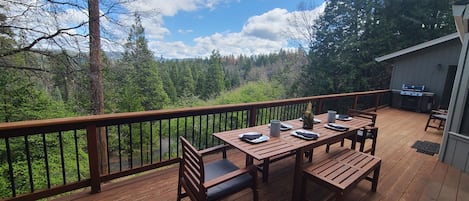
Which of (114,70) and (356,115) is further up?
(114,70)

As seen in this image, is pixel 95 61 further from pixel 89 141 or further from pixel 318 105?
pixel 318 105

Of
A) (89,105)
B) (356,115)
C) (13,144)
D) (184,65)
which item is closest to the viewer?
(356,115)

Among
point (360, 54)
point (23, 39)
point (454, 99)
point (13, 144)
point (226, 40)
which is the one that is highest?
point (226, 40)

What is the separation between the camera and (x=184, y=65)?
24062 mm

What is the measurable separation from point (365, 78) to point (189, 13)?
12.1m

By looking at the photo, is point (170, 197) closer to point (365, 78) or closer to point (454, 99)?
point (454, 99)

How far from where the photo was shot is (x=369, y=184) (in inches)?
98.3

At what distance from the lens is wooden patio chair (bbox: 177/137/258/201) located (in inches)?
58.7

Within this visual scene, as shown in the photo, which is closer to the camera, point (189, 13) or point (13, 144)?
point (13, 144)

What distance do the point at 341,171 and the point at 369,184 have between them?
0.81 m

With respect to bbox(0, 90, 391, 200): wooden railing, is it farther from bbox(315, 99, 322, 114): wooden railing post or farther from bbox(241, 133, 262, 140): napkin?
bbox(241, 133, 262, 140): napkin

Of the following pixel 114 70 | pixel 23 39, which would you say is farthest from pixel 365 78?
pixel 23 39

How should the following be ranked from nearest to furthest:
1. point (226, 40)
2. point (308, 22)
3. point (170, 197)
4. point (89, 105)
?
point (170, 197) < point (89, 105) < point (308, 22) < point (226, 40)

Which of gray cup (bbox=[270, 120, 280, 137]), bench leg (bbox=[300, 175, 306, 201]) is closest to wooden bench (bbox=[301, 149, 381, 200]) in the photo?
bench leg (bbox=[300, 175, 306, 201])
